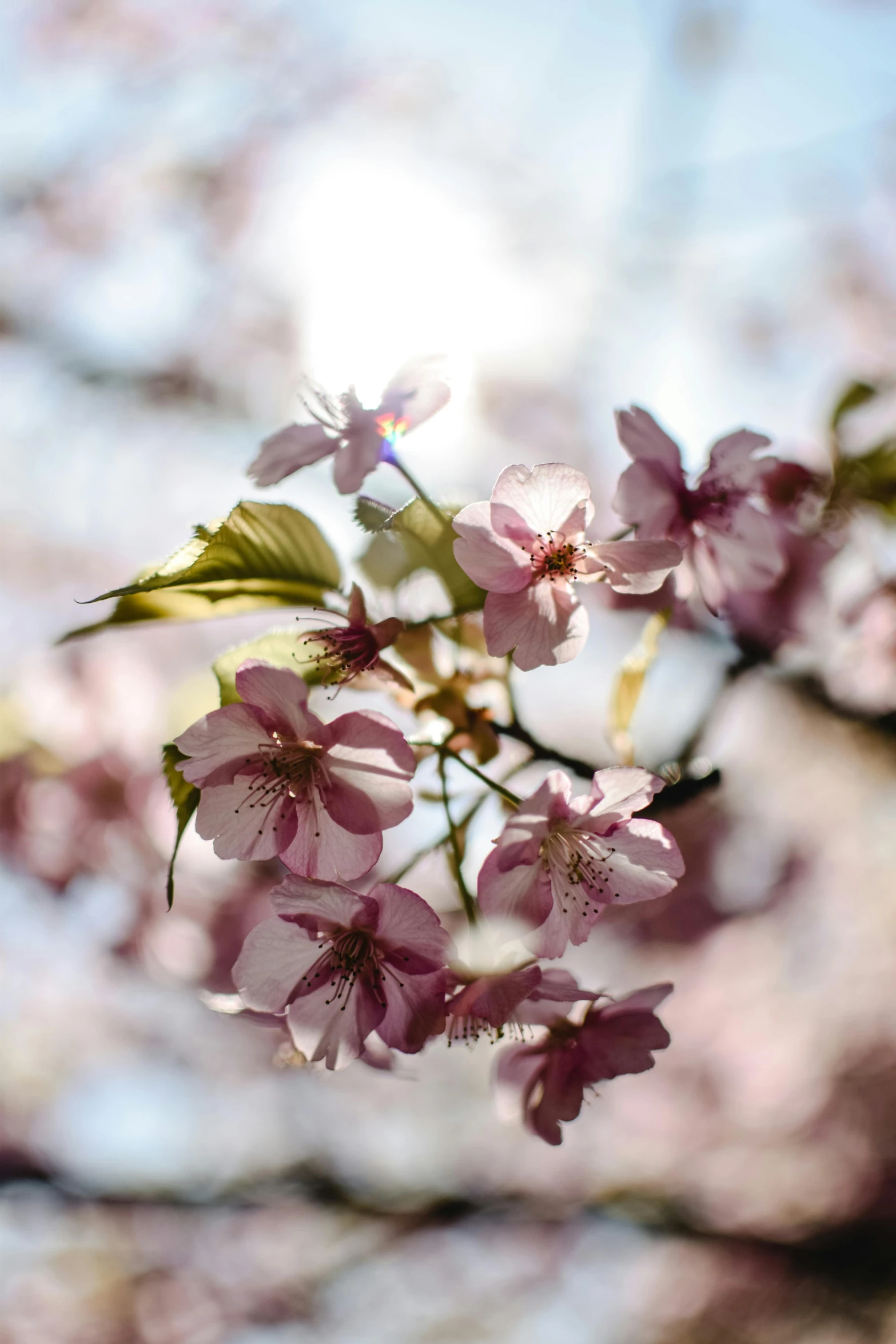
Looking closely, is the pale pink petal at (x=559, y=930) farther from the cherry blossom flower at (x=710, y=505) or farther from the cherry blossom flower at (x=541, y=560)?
the cherry blossom flower at (x=710, y=505)

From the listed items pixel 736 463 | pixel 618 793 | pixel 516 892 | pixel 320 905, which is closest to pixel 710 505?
pixel 736 463

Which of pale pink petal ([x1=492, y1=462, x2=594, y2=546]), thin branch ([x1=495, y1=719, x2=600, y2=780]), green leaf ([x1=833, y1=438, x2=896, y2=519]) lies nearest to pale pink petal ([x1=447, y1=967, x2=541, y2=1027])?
thin branch ([x1=495, y1=719, x2=600, y2=780])

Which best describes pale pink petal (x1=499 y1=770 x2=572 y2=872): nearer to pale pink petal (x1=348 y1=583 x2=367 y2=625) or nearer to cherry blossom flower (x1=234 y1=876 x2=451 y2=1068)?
cherry blossom flower (x1=234 y1=876 x2=451 y2=1068)

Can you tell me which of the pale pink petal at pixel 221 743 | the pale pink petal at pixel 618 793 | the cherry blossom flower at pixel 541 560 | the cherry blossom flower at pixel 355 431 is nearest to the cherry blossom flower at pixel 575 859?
the pale pink petal at pixel 618 793

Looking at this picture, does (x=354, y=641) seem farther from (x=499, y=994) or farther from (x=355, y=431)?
(x=499, y=994)

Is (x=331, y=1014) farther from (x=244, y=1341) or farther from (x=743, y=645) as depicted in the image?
(x=244, y=1341)

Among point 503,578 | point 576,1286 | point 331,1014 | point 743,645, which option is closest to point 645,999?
point 331,1014
